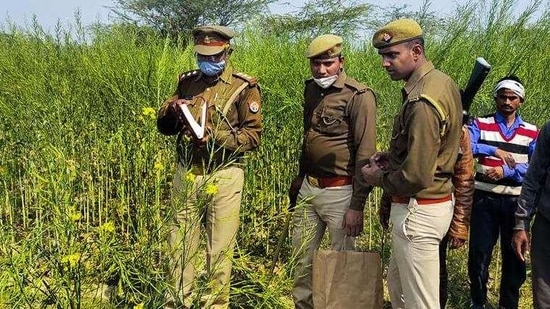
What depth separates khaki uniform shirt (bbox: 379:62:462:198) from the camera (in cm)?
231

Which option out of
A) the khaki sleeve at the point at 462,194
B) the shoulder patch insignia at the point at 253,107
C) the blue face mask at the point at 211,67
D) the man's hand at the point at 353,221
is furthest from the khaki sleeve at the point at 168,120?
the khaki sleeve at the point at 462,194

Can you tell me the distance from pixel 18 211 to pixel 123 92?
1326 mm

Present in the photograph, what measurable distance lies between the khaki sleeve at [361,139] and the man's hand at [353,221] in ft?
0.09

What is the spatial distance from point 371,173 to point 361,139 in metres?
0.28

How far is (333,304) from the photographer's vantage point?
2.82m

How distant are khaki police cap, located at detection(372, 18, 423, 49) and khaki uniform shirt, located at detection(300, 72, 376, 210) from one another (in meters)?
0.52

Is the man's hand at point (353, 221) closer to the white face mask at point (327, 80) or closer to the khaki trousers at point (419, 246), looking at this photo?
the khaki trousers at point (419, 246)

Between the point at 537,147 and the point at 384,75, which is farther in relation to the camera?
the point at 384,75

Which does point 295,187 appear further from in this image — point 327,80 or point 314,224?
point 327,80

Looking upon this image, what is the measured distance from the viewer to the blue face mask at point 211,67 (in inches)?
124

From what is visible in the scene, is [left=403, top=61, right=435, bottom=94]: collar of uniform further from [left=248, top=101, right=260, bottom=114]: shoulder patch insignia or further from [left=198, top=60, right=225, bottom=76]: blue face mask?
[left=198, top=60, right=225, bottom=76]: blue face mask

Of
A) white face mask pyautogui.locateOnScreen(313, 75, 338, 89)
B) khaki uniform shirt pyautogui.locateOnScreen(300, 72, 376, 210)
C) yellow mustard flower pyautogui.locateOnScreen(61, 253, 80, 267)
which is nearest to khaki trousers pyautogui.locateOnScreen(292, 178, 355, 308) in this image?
khaki uniform shirt pyautogui.locateOnScreen(300, 72, 376, 210)

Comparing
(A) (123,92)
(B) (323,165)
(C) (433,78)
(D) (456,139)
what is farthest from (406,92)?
(A) (123,92)

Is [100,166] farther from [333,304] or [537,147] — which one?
[537,147]
